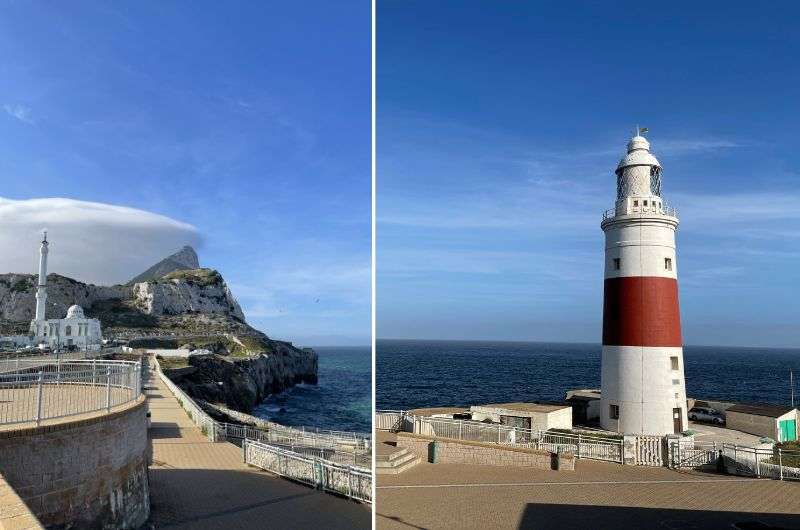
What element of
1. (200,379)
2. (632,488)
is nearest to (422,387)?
(200,379)

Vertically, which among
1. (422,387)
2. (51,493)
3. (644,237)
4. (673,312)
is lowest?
(422,387)

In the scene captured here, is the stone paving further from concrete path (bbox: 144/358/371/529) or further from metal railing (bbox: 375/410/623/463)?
concrete path (bbox: 144/358/371/529)

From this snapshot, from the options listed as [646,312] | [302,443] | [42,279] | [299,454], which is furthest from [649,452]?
[42,279]

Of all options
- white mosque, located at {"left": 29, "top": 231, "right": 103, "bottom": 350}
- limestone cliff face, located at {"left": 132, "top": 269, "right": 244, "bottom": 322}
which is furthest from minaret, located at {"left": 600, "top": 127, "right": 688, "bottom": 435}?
limestone cliff face, located at {"left": 132, "top": 269, "right": 244, "bottom": 322}

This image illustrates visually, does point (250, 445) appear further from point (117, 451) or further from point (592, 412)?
point (592, 412)

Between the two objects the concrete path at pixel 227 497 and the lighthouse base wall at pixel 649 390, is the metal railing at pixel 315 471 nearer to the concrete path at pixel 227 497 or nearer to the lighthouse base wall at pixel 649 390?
the concrete path at pixel 227 497

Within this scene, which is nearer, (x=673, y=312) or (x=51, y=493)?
(x=51, y=493)

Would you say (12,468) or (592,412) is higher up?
(12,468)

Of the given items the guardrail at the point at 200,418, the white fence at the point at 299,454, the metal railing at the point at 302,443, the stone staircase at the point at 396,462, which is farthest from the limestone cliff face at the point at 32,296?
the stone staircase at the point at 396,462
